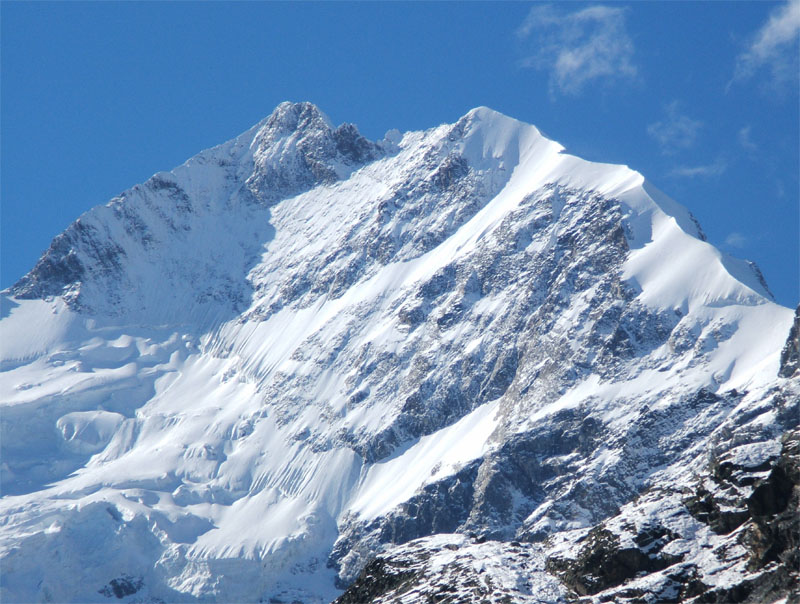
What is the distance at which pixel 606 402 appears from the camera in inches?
7864

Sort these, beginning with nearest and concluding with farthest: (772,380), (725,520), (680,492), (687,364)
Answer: (725,520), (680,492), (772,380), (687,364)

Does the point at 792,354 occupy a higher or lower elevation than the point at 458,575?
higher

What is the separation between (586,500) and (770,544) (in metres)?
123

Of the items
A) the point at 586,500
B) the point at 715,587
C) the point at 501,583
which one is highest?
the point at 586,500

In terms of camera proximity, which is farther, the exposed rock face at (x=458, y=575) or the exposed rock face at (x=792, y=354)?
the exposed rock face at (x=792, y=354)

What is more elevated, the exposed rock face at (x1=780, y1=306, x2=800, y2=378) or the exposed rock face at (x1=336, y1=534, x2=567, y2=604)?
the exposed rock face at (x1=780, y1=306, x2=800, y2=378)

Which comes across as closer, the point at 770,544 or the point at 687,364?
the point at 770,544

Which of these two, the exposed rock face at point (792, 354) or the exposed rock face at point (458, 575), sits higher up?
the exposed rock face at point (792, 354)

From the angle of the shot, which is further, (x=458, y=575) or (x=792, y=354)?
(x=792, y=354)

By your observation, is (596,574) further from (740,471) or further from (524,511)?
(524,511)

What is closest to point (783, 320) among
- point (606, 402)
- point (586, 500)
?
point (606, 402)

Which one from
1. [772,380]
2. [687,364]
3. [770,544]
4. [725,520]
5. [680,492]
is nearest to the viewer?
[770,544]

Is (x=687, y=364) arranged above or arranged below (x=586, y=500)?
above

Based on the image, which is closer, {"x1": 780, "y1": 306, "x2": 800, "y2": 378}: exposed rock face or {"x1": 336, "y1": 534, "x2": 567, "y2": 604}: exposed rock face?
{"x1": 336, "y1": 534, "x2": 567, "y2": 604}: exposed rock face
